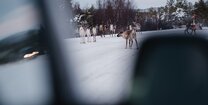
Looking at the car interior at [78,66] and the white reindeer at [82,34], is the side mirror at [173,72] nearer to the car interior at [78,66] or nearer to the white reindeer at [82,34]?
the car interior at [78,66]

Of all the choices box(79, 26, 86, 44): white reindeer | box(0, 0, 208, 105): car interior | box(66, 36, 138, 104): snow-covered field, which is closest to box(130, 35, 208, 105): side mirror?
box(0, 0, 208, 105): car interior

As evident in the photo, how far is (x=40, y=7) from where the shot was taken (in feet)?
7.90

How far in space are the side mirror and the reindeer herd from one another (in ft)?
0.48

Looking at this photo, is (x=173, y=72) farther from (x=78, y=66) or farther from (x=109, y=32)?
(x=78, y=66)

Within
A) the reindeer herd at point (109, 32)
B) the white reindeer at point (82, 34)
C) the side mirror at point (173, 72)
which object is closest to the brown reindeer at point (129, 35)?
the reindeer herd at point (109, 32)

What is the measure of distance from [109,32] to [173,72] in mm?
598

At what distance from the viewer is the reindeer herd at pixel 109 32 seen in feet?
7.29

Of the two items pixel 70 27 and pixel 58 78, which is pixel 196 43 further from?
pixel 58 78

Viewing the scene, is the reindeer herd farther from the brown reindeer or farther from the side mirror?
the side mirror

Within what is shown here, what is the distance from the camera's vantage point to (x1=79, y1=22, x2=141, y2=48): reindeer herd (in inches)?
87.5

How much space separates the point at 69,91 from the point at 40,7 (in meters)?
0.68

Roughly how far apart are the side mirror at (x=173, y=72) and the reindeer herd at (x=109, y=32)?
0.15 m

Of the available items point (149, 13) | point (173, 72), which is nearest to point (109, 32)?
point (149, 13)

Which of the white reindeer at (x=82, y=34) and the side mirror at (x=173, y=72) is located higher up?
the white reindeer at (x=82, y=34)
